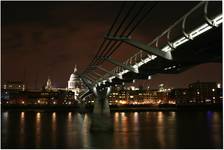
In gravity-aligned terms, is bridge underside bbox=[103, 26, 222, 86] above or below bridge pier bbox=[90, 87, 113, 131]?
above

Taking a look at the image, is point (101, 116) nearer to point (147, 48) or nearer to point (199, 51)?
point (147, 48)

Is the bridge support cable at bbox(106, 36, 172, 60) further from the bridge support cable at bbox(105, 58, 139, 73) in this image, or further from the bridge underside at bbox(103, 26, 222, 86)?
the bridge support cable at bbox(105, 58, 139, 73)

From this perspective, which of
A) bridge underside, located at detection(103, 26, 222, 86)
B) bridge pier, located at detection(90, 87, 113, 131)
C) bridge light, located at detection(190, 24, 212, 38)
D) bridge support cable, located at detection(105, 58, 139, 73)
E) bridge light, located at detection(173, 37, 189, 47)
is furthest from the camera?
bridge pier, located at detection(90, 87, 113, 131)

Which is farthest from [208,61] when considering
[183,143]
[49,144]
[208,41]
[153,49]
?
[49,144]

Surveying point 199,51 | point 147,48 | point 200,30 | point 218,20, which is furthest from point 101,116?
point 218,20

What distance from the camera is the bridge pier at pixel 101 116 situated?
5147 cm

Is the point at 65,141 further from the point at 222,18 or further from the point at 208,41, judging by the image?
the point at 222,18

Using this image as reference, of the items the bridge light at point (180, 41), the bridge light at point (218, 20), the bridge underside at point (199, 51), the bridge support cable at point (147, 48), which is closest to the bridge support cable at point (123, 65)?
the bridge underside at point (199, 51)

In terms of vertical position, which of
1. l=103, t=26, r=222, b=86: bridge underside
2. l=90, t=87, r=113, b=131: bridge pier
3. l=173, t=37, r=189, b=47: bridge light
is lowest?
l=90, t=87, r=113, b=131: bridge pier

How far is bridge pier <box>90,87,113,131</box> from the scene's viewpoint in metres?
51.5

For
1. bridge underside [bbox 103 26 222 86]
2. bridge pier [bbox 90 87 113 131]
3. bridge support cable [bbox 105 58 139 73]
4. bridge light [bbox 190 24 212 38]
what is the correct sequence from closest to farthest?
bridge light [bbox 190 24 212 38] → bridge underside [bbox 103 26 222 86] → bridge support cable [bbox 105 58 139 73] → bridge pier [bbox 90 87 113 131]

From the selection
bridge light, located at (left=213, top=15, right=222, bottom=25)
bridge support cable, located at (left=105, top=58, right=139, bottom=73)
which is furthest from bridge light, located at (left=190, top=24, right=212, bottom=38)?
bridge support cable, located at (left=105, top=58, right=139, bottom=73)

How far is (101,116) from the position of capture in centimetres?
5281

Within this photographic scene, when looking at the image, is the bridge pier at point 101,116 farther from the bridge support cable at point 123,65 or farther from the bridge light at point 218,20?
the bridge light at point 218,20
